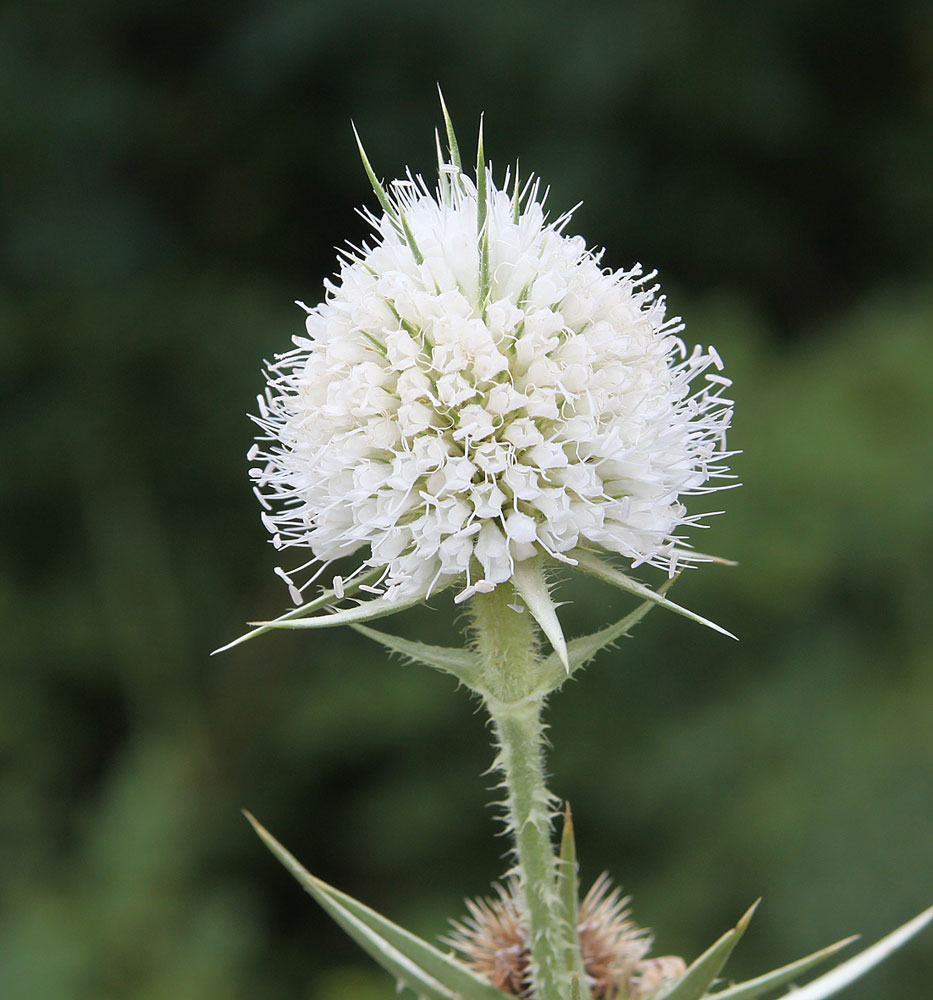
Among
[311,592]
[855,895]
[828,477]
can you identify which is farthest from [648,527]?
[311,592]

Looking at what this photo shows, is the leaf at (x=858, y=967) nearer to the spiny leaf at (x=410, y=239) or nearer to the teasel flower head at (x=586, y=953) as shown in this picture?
the teasel flower head at (x=586, y=953)

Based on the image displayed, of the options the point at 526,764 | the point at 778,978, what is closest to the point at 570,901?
the point at 526,764

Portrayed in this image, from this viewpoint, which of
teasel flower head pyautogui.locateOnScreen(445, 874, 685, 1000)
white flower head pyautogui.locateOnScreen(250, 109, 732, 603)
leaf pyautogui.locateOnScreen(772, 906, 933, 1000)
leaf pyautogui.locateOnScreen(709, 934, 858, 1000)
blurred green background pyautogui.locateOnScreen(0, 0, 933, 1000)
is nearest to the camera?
leaf pyautogui.locateOnScreen(772, 906, 933, 1000)

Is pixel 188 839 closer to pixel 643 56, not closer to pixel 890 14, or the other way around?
pixel 643 56

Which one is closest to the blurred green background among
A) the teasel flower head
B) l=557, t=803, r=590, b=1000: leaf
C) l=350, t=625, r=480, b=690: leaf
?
the teasel flower head

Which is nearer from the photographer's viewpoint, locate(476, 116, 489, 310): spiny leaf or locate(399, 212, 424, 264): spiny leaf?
locate(476, 116, 489, 310): spiny leaf

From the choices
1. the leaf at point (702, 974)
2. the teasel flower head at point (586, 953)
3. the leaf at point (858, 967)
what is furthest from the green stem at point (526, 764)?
the leaf at point (858, 967)

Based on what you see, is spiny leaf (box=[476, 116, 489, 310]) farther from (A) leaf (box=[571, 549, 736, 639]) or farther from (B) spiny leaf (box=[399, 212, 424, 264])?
(A) leaf (box=[571, 549, 736, 639])
